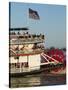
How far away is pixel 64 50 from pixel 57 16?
0.99ft

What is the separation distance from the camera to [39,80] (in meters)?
1.69

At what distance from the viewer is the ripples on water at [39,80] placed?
1.65m

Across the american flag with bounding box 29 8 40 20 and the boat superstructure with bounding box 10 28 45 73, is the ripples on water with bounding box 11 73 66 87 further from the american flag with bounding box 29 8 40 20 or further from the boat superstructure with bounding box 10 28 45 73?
the american flag with bounding box 29 8 40 20

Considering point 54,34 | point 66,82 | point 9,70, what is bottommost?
point 66,82

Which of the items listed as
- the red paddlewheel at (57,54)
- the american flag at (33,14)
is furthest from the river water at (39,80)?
the american flag at (33,14)

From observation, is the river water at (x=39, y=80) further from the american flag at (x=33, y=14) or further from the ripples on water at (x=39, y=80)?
the american flag at (x=33, y=14)

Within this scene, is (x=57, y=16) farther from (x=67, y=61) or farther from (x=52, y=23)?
(x=67, y=61)

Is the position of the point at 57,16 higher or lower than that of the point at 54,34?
higher

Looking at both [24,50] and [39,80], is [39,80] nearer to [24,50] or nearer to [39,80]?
[39,80]

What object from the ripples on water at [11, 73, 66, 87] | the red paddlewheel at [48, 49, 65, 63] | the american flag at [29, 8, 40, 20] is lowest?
the ripples on water at [11, 73, 66, 87]

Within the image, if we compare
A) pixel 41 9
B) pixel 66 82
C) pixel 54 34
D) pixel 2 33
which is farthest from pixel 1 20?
pixel 66 82

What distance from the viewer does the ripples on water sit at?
65.1 inches

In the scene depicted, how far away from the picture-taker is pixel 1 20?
1.65 m

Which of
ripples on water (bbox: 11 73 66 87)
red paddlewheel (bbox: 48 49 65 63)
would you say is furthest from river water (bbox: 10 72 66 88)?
red paddlewheel (bbox: 48 49 65 63)
